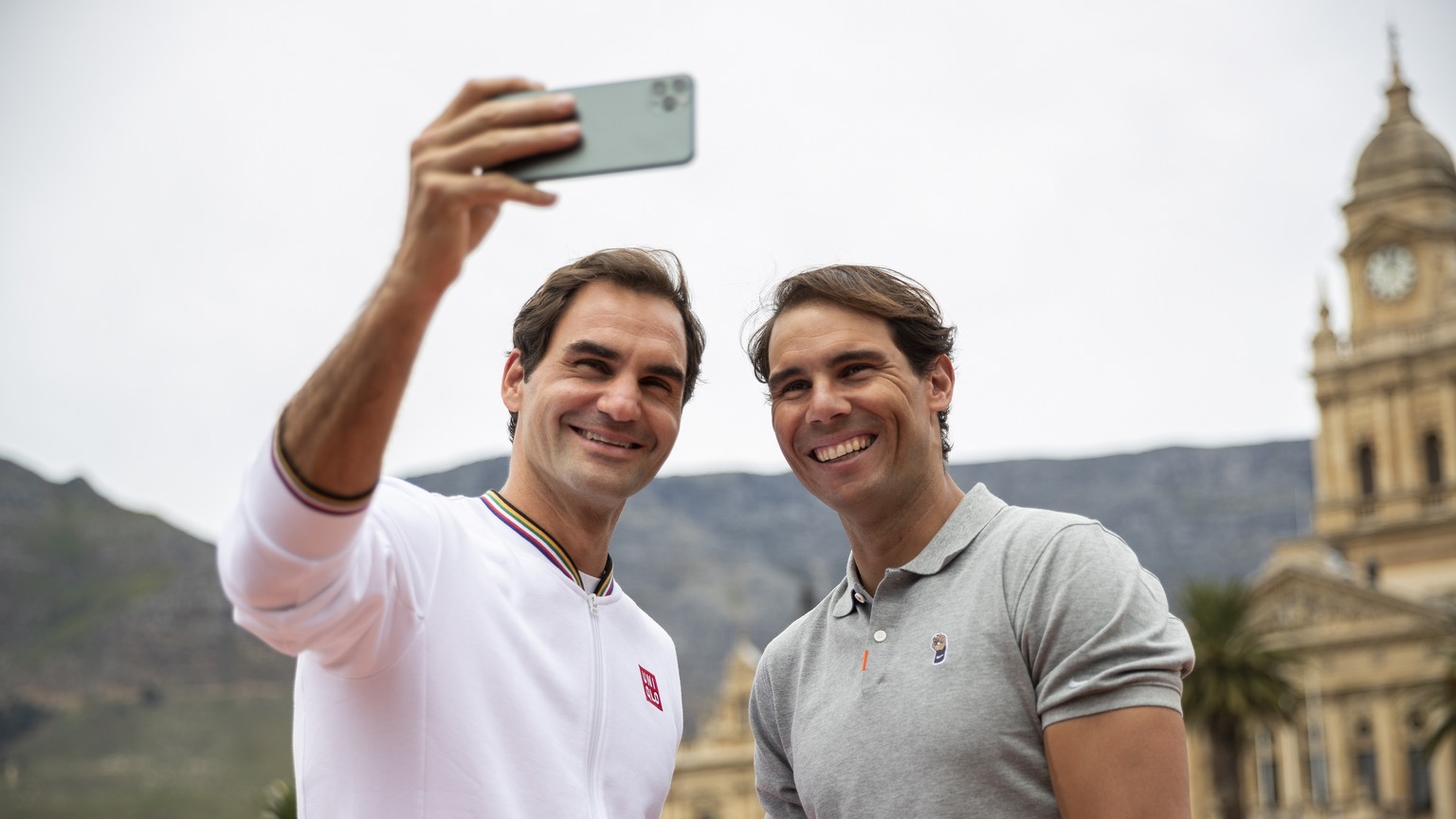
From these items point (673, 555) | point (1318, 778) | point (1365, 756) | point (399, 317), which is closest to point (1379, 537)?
point (1365, 756)

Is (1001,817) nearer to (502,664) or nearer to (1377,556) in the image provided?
(502,664)

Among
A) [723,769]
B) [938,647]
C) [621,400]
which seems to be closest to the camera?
[938,647]

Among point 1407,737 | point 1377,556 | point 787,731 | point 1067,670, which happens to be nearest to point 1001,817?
point 1067,670

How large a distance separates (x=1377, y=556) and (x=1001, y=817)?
69.3 m

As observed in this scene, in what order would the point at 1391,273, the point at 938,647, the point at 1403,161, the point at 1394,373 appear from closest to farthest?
the point at 938,647
the point at 1394,373
the point at 1391,273
the point at 1403,161

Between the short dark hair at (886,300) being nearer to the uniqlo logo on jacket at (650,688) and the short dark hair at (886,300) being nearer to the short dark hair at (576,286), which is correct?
the short dark hair at (576,286)

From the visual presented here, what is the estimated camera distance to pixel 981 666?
4133mm

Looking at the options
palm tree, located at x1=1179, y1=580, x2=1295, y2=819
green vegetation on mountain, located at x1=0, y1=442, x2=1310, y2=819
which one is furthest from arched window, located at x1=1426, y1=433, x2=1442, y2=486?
palm tree, located at x1=1179, y1=580, x2=1295, y2=819

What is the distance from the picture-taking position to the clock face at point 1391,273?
7031cm

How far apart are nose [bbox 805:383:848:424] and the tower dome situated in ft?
238

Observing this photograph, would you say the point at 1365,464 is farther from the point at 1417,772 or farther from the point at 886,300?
the point at 886,300

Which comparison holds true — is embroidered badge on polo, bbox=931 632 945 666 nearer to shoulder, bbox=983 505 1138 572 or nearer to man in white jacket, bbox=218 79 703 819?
shoulder, bbox=983 505 1138 572

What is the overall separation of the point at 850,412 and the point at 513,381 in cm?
119

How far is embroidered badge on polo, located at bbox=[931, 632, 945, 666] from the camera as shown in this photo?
166 inches
